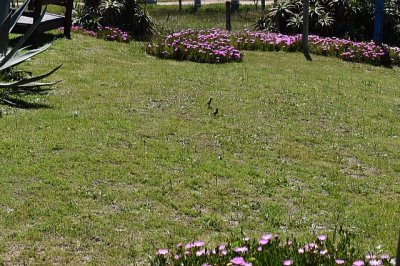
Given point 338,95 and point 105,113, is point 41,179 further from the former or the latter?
point 338,95

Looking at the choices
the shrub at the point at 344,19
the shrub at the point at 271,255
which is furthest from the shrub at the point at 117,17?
the shrub at the point at 271,255

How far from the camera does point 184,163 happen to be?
6.71 metres

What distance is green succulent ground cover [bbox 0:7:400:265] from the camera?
5145mm

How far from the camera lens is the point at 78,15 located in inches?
644

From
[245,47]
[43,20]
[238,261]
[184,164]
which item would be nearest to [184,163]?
[184,164]

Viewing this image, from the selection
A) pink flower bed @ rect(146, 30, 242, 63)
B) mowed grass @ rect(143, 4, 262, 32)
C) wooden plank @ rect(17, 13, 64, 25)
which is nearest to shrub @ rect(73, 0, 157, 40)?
mowed grass @ rect(143, 4, 262, 32)

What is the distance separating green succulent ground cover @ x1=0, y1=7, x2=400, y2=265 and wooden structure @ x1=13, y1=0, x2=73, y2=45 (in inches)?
68.9

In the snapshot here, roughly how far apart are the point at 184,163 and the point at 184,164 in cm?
3

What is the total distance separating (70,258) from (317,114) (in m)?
5.26

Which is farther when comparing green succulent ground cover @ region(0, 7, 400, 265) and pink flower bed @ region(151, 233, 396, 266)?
green succulent ground cover @ region(0, 7, 400, 265)

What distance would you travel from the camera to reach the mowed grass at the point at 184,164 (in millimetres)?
5141

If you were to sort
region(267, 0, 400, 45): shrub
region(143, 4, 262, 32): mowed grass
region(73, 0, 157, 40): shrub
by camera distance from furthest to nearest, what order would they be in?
region(143, 4, 262, 32): mowed grass < region(267, 0, 400, 45): shrub < region(73, 0, 157, 40): shrub

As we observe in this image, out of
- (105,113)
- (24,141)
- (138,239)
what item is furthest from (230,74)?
(138,239)

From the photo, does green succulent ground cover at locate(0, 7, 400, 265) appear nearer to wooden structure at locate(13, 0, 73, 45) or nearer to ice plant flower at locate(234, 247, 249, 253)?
ice plant flower at locate(234, 247, 249, 253)
